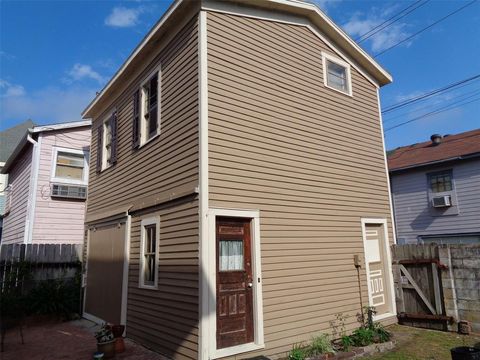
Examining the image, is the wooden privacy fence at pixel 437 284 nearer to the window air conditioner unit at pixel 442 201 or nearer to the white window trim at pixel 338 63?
the white window trim at pixel 338 63

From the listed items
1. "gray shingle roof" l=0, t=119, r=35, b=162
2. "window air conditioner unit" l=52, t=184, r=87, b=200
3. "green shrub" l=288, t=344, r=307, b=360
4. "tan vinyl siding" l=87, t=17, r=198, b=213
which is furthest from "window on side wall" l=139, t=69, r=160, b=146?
"gray shingle roof" l=0, t=119, r=35, b=162

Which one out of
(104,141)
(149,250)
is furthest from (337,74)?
(104,141)

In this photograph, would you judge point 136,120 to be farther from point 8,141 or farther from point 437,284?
point 8,141

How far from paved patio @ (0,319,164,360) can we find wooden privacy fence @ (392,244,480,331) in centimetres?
571

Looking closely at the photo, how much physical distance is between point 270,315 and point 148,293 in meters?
2.41

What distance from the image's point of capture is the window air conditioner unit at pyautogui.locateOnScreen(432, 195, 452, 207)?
1531 centimetres

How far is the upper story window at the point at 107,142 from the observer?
9773mm

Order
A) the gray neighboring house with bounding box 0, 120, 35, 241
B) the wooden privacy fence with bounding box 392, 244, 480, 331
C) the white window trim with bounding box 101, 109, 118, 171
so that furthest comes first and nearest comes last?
the gray neighboring house with bounding box 0, 120, 35, 241 < the white window trim with bounding box 101, 109, 118, 171 < the wooden privacy fence with bounding box 392, 244, 480, 331

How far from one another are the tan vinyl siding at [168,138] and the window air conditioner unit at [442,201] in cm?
1291

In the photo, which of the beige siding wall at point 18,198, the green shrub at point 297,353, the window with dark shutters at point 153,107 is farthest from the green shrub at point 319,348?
the beige siding wall at point 18,198

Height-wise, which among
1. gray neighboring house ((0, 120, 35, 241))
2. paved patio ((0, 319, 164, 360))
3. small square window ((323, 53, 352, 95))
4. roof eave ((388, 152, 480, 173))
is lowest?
paved patio ((0, 319, 164, 360))

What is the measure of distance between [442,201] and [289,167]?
11.2m

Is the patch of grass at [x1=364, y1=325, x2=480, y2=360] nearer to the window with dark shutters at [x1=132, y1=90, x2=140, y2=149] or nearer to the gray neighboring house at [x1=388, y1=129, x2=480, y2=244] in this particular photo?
the window with dark shutters at [x1=132, y1=90, x2=140, y2=149]

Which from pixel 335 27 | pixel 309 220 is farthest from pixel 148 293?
pixel 335 27
